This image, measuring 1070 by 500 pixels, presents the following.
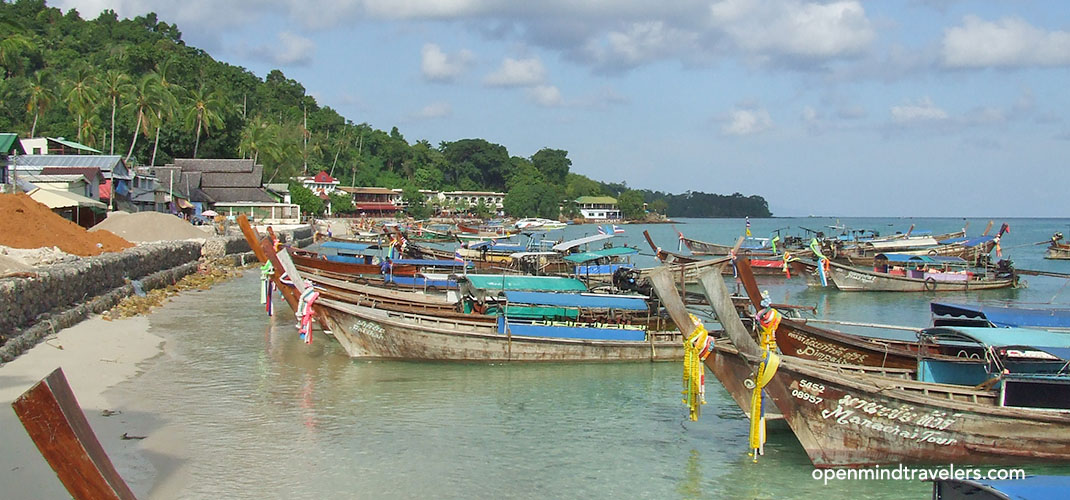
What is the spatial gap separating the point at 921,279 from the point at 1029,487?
27.4 m

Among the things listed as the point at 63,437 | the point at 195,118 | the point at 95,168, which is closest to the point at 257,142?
the point at 195,118

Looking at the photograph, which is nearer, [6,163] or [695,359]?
[695,359]

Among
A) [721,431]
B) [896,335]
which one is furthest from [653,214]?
[721,431]

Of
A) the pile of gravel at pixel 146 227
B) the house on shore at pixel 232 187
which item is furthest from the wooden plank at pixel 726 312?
the house on shore at pixel 232 187

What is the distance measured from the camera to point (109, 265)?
20828 millimetres

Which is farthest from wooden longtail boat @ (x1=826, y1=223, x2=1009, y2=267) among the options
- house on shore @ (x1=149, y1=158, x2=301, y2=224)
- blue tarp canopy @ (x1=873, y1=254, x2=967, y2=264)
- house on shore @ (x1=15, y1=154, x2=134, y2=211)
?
house on shore @ (x1=149, y1=158, x2=301, y2=224)

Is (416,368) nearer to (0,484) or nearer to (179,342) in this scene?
(179,342)

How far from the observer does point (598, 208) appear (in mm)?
134750

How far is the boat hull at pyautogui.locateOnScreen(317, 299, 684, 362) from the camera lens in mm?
15430

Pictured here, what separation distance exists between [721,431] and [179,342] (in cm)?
1126

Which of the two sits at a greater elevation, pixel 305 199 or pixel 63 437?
pixel 305 199

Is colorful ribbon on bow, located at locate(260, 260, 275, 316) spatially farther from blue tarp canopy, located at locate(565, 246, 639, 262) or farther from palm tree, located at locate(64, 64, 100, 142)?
palm tree, located at locate(64, 64, 100, 142)

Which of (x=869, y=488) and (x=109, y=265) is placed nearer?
(x=869, y=488)

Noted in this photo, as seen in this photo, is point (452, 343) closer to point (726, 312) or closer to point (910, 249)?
point (726, 312)
